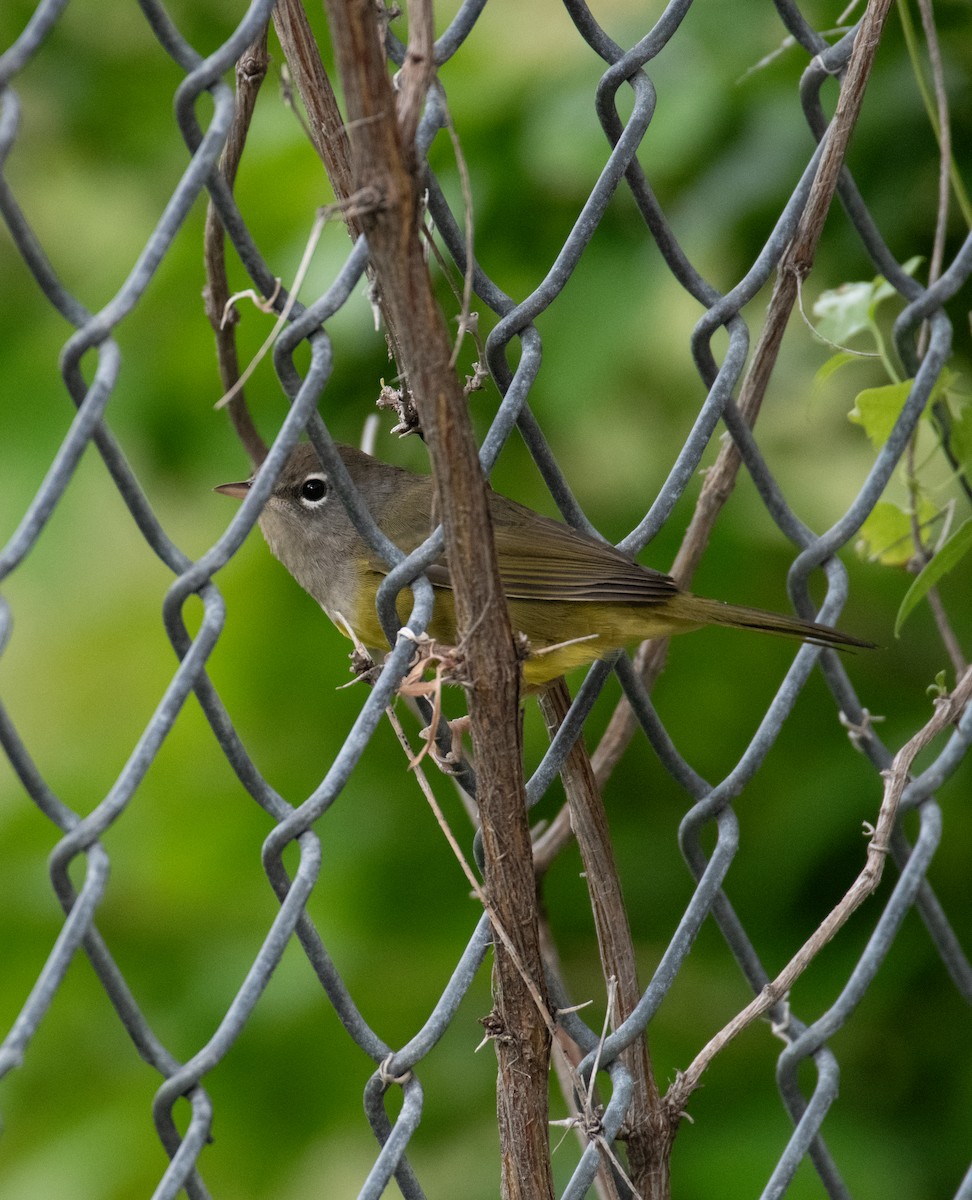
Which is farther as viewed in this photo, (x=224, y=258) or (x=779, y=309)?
(x=779, y=309)

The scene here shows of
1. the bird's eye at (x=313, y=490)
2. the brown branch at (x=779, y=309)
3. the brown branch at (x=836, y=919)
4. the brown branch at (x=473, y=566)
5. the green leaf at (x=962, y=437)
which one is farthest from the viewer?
the bird's eye at (x=313, y=490)

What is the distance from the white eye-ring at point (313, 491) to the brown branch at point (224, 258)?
0.52m

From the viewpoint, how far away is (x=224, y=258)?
1796mm

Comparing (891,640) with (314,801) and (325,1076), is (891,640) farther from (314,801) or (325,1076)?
(314,801)

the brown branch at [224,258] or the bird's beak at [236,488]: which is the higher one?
the brown branch at [224,258]

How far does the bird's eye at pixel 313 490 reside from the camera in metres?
2.68

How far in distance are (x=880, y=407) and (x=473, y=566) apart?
1026 millimetres

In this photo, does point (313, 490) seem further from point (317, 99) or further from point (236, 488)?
point (317, 99)

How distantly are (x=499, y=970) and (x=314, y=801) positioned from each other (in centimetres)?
32

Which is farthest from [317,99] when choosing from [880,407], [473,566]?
[880,407]

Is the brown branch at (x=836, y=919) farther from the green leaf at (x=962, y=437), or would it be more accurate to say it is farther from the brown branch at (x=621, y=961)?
the green leaf at (x=962, y=437)

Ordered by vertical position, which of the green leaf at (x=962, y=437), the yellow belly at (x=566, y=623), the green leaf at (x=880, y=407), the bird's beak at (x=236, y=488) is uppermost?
the bird's beak at (x=236, y=488)

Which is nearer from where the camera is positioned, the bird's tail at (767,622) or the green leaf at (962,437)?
the bird's tail at (767,622)

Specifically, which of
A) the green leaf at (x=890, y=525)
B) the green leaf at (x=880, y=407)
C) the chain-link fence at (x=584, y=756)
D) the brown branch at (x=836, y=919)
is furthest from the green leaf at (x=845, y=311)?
the brown branch at (x=836, y=919)
